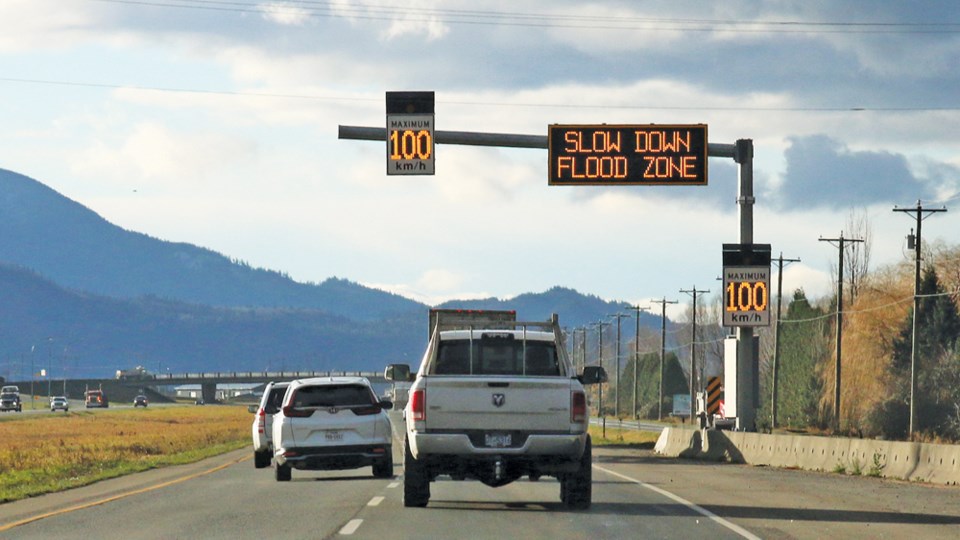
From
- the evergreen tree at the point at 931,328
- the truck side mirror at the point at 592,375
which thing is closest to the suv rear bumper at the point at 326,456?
the truck side mirror at the point at 592,375

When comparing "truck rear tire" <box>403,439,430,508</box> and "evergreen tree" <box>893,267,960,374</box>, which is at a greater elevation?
"evergreen tree" <box>893,267,960,374</box>

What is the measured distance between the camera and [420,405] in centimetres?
1923

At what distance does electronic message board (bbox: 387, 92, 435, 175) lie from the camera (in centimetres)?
3030

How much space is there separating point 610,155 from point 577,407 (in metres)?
12.7

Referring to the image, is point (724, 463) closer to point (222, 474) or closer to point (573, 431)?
point (222, 474)

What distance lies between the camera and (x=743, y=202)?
3631cm

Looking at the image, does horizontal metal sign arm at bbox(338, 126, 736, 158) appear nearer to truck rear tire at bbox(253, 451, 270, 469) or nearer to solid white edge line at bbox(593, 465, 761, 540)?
solid white edge line at bbox(593, 465, 761, 540)

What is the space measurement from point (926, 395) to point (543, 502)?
209 feet

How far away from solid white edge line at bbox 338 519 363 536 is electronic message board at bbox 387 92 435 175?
12928 mm

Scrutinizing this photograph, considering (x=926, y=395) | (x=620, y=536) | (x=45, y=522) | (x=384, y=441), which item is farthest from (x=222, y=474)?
(x=926, y=395)

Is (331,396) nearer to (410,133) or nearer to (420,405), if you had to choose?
(410,133)

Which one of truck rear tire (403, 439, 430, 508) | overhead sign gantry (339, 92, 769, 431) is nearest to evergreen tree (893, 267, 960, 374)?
overhead sign gantry (339, 92, 769, 431)

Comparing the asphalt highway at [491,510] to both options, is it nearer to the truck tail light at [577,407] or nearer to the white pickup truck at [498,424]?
the white pickup truck at [498,424]

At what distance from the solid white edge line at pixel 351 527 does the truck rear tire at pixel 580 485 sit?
325cm
